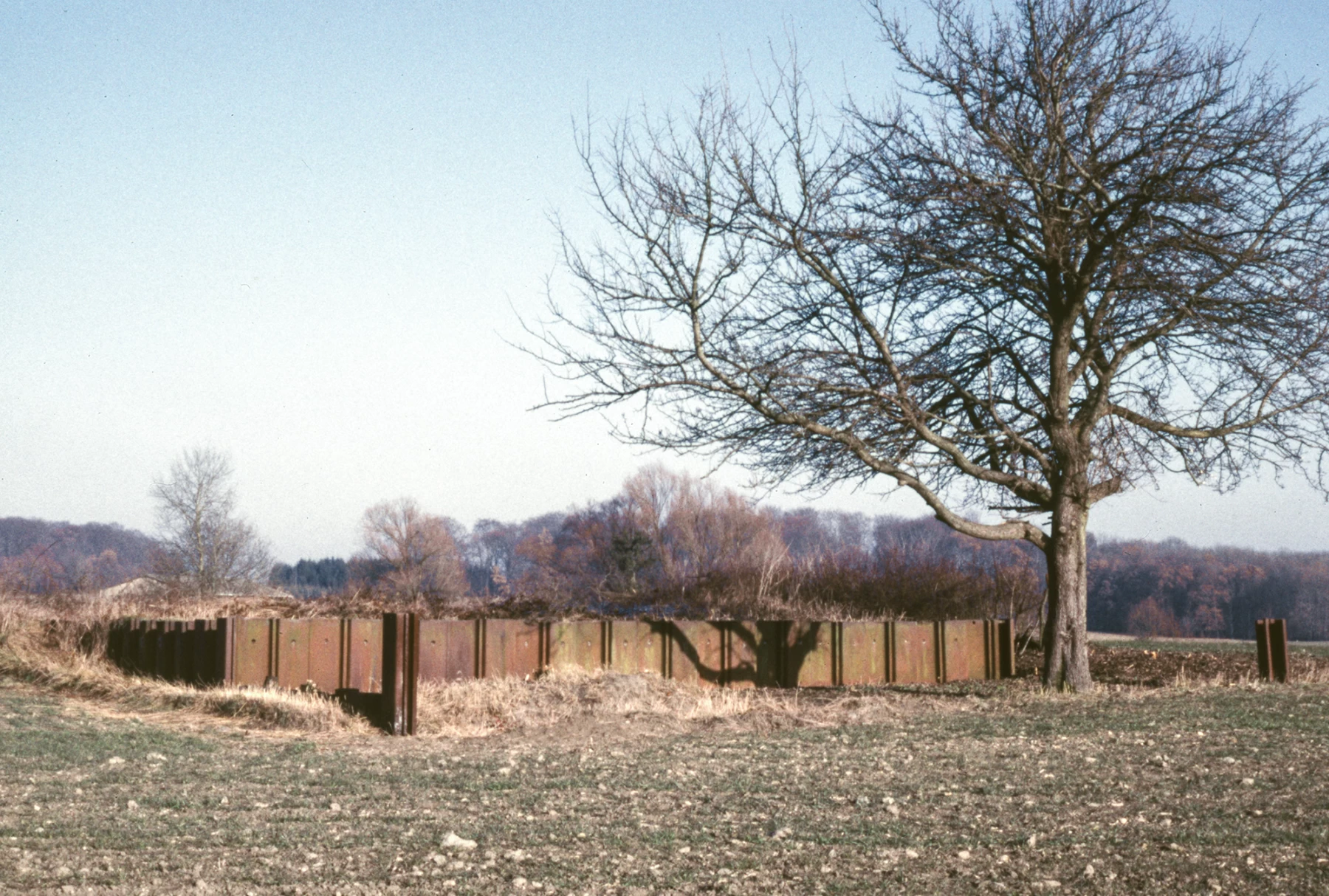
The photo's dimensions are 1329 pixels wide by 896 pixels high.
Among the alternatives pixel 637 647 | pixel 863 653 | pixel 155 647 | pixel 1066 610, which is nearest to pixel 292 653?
pixel 155 647

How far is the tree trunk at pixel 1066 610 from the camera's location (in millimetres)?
14711

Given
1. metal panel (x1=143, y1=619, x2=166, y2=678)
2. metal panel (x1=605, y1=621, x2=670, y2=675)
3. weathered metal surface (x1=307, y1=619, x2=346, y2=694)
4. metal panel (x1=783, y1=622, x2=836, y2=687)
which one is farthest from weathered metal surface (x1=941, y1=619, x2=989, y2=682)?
metal panel (x1=143, y1=619, x2=166, y2=678)

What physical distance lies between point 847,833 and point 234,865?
320 centimetres

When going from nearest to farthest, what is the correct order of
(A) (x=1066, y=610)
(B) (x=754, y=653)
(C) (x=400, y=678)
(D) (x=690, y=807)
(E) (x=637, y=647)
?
(D) (x=690, y=807) < (C) (x=400, y=678) < (A) (x=1066, y=610) < (E) (x=637, y=647) < (B) (x=754, y=653)

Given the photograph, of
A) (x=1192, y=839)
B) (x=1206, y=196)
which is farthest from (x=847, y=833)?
(x=1206, y=196)

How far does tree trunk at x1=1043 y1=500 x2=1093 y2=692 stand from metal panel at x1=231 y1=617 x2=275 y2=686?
10.1 metres

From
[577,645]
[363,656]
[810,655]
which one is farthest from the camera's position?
[810,655]

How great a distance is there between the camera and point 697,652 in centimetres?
1758

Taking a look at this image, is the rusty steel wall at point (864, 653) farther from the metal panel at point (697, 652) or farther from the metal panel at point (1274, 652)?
the metal panel at point (1274, 652)

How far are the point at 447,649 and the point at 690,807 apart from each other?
8.44 m

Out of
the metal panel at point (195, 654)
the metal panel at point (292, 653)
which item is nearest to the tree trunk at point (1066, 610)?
the metal panel at point (292, 653)

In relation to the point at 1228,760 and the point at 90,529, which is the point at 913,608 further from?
the point at 90,529

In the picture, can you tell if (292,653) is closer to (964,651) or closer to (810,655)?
(810,655)

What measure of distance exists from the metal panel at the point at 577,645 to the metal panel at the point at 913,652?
5.09 meters
